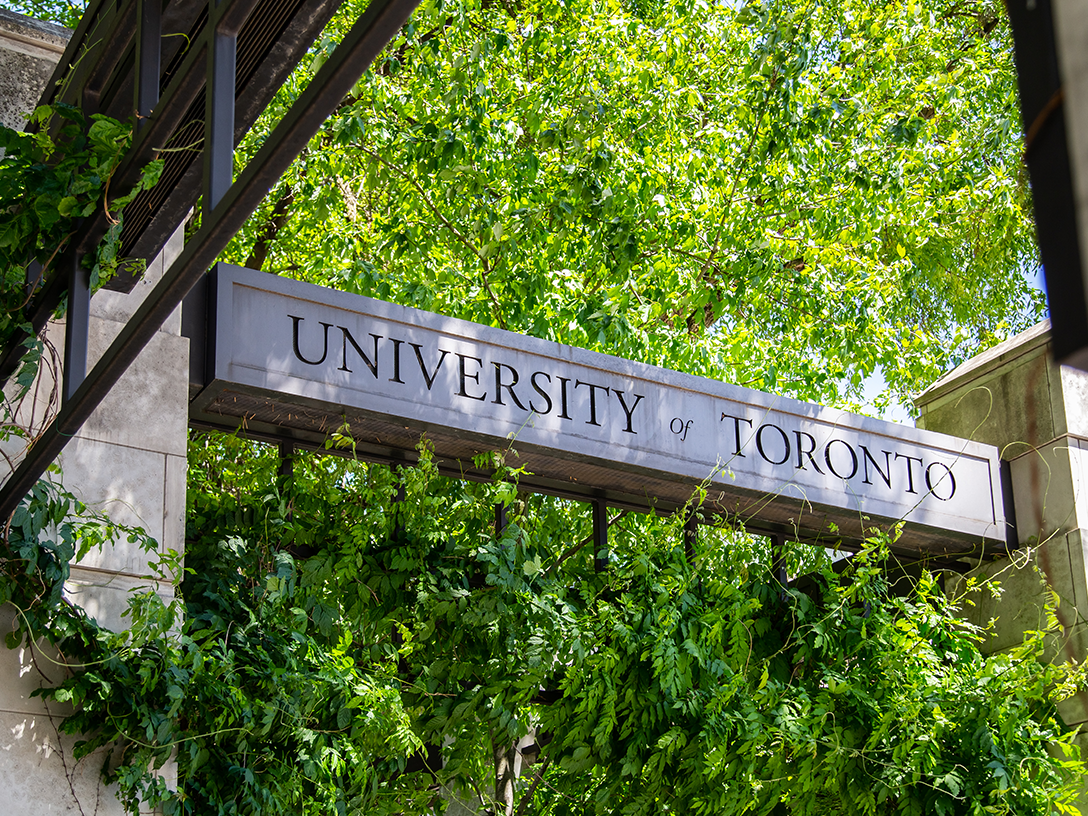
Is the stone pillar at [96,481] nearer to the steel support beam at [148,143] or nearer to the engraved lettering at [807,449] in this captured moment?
the steel support beam at [148,143]

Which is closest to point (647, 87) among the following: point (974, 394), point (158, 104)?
point (974, 394)

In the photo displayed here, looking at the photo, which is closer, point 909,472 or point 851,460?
point 851,460

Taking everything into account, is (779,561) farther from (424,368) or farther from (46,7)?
(46,7)

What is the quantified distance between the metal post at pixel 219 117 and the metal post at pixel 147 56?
0.52 m

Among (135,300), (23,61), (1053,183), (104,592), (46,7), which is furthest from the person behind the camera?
(46,7)

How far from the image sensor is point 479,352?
5316 millimetres

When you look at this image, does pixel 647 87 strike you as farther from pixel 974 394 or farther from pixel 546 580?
pixel 546 580

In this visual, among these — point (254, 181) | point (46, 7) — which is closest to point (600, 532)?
point (254, 181)

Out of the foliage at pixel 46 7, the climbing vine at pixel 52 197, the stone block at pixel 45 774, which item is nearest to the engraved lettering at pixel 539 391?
the climbing vine at pixel 52 197

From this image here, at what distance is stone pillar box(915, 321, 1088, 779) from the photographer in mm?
6207

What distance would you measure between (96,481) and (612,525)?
17.7 ft

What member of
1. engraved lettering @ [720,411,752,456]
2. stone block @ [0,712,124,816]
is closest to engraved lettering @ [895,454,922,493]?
engraved lettering @ [720,411,752,456]

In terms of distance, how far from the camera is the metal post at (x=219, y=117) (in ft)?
8.18

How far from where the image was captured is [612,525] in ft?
30.4
